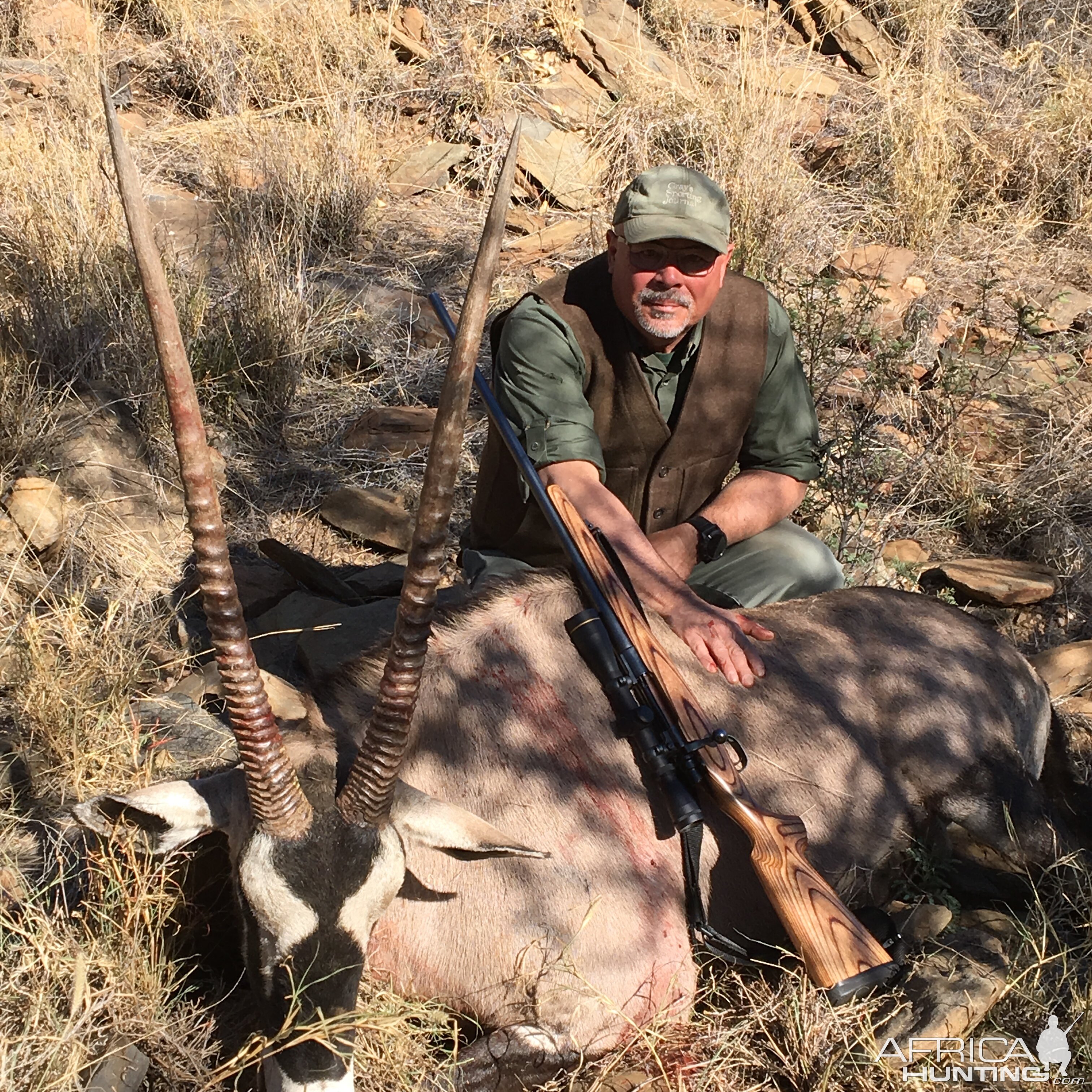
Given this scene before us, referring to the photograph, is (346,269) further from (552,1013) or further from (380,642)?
(552,1013)

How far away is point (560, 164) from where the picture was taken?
→ 27.0 feet

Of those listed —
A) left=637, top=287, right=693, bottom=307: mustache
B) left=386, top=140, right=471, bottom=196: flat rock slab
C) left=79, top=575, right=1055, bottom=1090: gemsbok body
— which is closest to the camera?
left=79, top=575, right=1055, bottom=1090: gemsbok body

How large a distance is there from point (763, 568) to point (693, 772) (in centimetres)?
159

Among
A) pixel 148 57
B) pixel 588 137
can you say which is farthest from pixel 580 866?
pixel 148 57

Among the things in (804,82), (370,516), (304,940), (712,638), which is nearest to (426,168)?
(804,82)

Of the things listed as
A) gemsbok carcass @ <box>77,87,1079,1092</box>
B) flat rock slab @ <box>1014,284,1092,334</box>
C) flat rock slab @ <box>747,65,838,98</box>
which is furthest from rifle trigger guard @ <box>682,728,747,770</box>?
flat rock slab @ <box>747,65,838,98</box>

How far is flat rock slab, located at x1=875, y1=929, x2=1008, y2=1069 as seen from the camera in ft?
10.0

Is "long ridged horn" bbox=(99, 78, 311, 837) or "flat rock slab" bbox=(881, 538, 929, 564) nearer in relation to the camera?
"long ridged horn" bbox=(99, 78, 311, 837)

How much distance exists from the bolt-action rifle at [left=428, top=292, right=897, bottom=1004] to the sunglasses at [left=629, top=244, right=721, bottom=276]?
3.45 feet

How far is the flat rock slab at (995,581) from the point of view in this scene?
531 cm

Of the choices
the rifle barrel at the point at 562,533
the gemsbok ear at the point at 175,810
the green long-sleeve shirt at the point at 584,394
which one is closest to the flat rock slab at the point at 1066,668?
the green long-sleeve shirt at the point at 584,394

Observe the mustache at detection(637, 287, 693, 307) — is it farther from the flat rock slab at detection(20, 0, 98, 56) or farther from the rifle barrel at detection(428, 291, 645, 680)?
the flat rock slab at detection(20, 0, 98, 56)

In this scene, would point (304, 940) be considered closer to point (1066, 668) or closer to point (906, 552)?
point (1066, 668)

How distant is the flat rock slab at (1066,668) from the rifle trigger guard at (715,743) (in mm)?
2102
